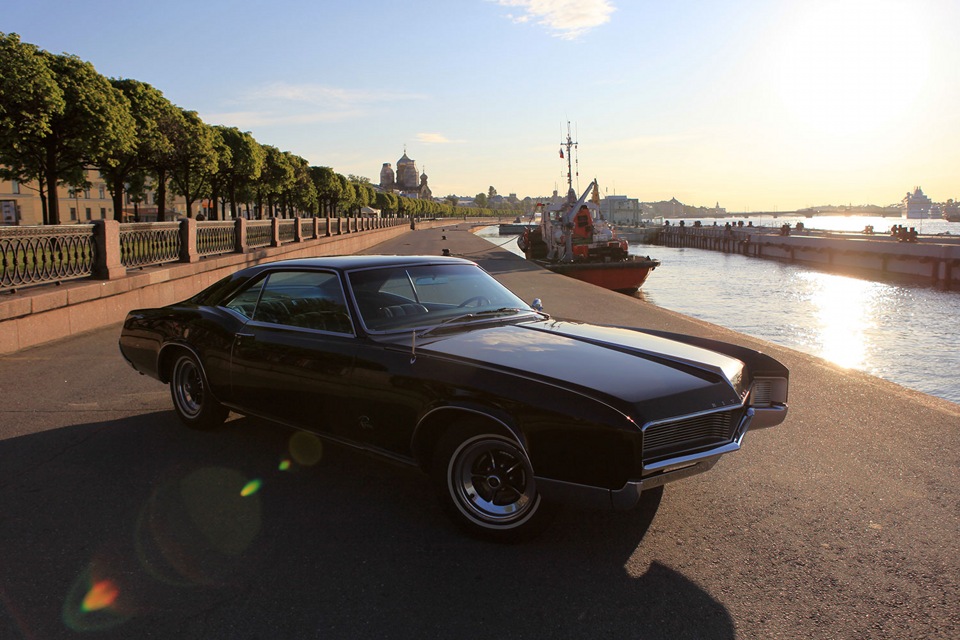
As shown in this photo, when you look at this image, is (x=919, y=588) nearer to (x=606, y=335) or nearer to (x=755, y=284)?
(x=606, y=335)

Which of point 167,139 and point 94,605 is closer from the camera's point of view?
point 94,605

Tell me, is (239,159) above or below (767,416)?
above

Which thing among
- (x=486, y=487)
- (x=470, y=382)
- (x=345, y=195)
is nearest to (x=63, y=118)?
(x=470, y=382)

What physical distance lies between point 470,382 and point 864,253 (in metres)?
52.6

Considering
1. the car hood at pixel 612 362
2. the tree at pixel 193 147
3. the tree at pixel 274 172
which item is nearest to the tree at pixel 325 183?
the tree at pixel 274 172

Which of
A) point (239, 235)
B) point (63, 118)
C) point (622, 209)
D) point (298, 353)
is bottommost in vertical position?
point (298, 353)

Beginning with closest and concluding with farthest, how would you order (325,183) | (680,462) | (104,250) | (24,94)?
(680,462)
(104,250)
(24,94)
(325,183)

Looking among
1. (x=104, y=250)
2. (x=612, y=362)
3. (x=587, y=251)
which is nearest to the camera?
(x=612, y=362)

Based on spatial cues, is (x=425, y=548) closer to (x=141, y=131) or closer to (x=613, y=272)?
(x=141, y=131)

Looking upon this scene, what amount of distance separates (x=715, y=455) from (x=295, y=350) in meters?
2.56

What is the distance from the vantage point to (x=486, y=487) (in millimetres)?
3447

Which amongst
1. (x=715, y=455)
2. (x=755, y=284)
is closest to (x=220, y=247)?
(x=715, y=455)

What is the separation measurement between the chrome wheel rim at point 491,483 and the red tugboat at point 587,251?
90.5 feet

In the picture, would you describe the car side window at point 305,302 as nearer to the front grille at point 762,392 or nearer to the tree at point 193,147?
the front grille at point 762,392
